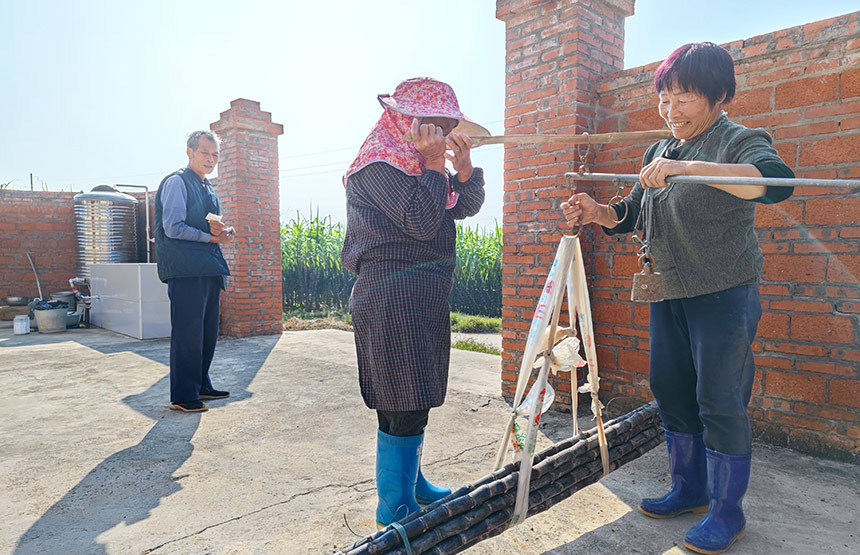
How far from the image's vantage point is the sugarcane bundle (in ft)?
5.55

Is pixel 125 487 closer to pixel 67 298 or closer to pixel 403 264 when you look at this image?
pixel 403 264

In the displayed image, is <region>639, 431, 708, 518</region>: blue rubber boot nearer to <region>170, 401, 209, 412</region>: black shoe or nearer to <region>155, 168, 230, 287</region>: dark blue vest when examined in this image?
<region>170, 401, 209, 412</region>: black shoe

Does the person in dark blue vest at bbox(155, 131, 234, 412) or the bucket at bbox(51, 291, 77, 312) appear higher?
the person in dark blue vest at bbox(155, 131, 234, 412)

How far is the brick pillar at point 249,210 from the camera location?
23.7 feet

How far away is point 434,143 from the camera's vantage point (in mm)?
1875

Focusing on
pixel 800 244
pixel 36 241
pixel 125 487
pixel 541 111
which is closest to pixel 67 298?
pixel 36 241

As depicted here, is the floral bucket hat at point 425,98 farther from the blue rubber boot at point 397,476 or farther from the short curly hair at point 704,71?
the blue rubber boot at point 397,476

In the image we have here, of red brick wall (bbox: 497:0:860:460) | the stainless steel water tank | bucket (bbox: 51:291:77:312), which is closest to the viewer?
red brick wall (bbox: 497:0:860:460)

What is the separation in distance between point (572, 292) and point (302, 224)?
41.8 ft

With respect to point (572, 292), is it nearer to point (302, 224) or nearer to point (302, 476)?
point (302, 476)

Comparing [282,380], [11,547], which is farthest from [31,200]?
[11,547]

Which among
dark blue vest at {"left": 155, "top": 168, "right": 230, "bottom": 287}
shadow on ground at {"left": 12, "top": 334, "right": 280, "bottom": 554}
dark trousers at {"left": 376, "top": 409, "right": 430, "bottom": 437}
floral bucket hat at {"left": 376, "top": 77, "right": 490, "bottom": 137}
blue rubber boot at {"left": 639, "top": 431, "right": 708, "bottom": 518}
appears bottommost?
shadow on ground at {"left": 12, "top": 334, "right": 280, "bottom": 554}

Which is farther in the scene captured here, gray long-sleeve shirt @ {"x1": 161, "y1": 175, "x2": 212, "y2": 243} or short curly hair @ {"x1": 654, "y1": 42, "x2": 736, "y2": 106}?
gray long-sleeve shirt @ {"x1": 161, "y1": 175, "x2": 212, "y2": 243}

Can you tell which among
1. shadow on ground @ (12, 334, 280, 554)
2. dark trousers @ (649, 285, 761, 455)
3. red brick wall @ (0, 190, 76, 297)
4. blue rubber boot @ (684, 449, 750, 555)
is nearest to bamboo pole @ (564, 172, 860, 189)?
dark trousers @ (649, 285, 761, 455)
